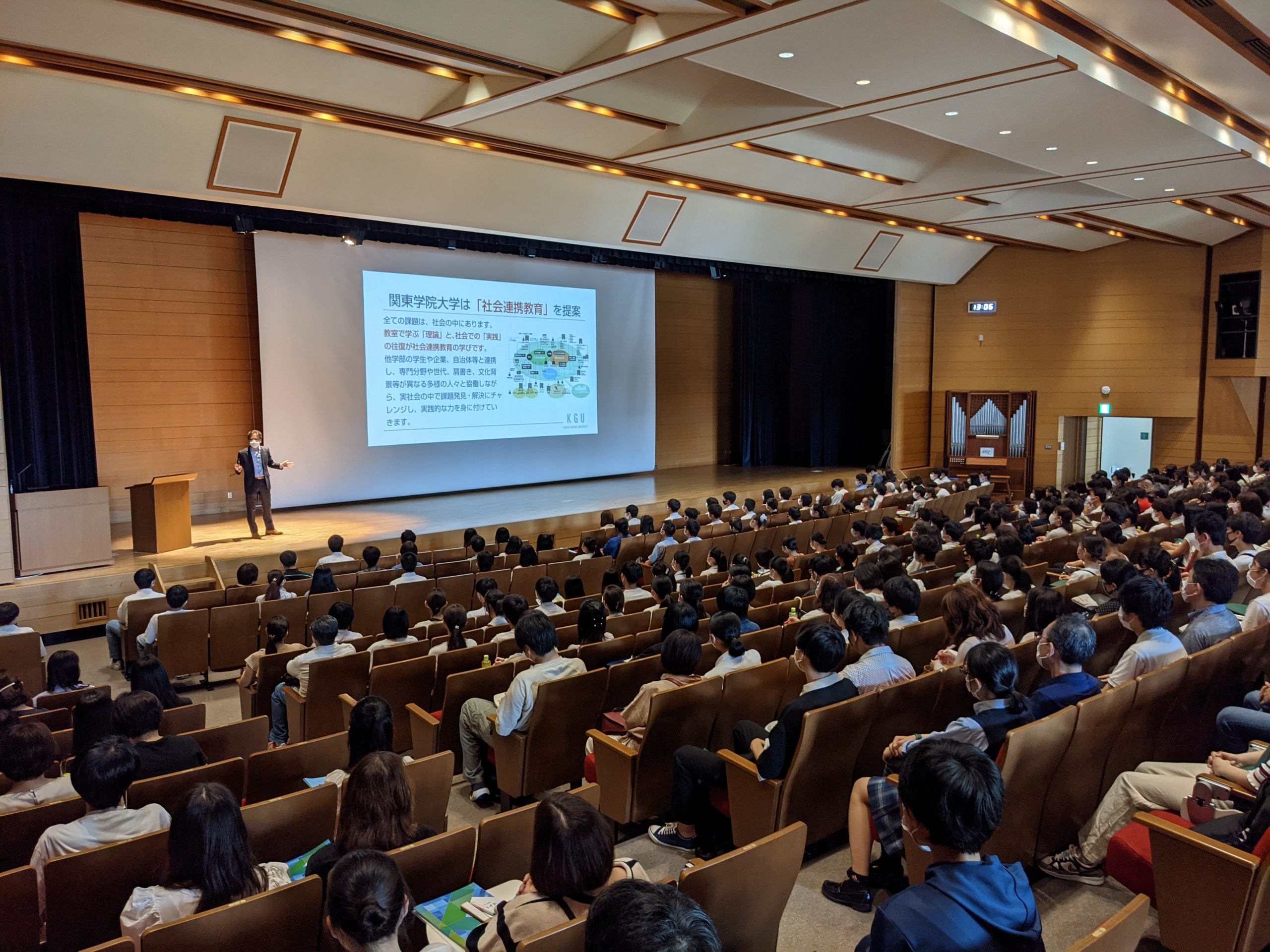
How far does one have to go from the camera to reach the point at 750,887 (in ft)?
7.31

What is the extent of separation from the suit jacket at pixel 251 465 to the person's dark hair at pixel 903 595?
7.07 m

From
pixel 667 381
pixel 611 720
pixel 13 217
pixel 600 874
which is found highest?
pixel 13 217

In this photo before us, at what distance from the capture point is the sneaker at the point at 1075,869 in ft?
10.6

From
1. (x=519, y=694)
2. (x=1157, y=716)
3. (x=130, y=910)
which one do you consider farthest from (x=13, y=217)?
(x=1157, y=716)

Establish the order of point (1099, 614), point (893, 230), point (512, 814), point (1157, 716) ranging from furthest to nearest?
1. point (893, 230)
2. point (1099, 614)
3. point (1157, 716)
4. point (512, 814)

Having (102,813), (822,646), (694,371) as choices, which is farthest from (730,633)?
(694,371)

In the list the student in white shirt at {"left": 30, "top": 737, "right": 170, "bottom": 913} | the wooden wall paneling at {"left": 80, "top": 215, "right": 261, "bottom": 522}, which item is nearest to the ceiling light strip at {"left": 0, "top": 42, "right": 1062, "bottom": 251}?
the wooden wall paneling at {"left": 80, "top": 215, "right": 261, "bottom": 522}

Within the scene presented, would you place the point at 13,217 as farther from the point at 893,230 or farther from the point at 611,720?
the point at 893,230

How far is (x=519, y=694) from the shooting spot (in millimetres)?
3865

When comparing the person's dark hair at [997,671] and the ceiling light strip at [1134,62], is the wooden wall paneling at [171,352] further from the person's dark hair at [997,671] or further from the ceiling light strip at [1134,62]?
the person's dark hair at [997,671]

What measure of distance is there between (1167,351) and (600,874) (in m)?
15.5

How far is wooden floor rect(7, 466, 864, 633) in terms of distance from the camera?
7688 mm

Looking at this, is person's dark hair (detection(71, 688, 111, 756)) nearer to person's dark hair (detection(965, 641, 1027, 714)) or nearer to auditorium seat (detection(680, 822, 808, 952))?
auditorium seat (detection(680, 822, 808, 952))

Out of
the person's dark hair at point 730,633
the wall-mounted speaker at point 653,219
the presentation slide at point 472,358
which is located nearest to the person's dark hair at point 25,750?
the person's dark hair at point 730,633
